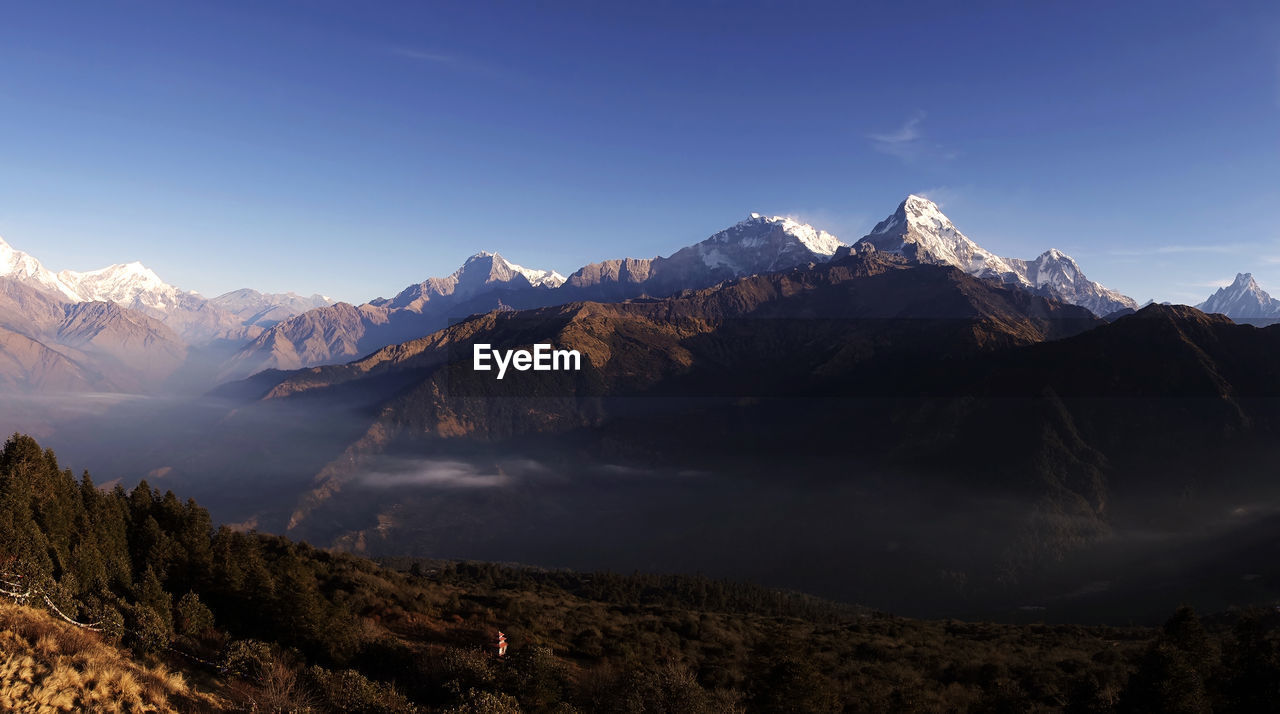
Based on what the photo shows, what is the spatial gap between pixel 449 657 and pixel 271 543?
4781 centimetres

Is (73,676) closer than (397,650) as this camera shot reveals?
Yes

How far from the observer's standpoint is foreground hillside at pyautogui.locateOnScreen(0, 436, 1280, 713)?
27547 millimetres

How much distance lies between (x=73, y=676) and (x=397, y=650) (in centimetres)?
1748

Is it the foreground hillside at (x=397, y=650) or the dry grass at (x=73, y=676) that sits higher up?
the dry grass at (x=73, y=676)

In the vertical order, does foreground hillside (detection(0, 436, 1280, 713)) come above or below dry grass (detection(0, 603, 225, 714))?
below

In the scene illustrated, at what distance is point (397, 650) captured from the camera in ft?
126

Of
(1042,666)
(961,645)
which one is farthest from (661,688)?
(961,645)

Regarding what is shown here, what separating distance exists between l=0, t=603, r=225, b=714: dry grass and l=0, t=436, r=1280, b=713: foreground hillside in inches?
3.5

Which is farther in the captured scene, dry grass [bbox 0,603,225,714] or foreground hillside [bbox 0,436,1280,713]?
foreground hillside [bbox 0,436,1280,713]

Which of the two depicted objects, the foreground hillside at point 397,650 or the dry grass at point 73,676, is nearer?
the dry grass at point 73,676

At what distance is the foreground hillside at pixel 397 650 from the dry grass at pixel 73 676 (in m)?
0.09

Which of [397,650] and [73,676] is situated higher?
[73,676]

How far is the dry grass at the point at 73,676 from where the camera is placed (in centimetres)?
2239

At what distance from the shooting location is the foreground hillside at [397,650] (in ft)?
90.4
